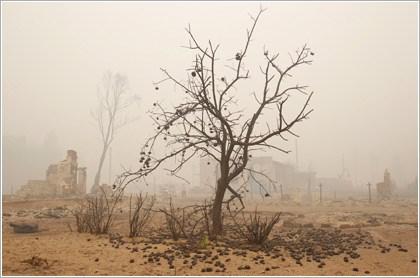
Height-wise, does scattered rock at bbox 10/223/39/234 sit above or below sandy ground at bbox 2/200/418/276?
below

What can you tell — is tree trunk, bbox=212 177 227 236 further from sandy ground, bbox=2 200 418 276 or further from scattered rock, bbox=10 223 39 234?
scattered rock, bbox=10 223 39 234

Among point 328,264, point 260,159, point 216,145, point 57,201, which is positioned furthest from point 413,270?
point 260,159

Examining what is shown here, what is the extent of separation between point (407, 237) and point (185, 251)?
6066 mm

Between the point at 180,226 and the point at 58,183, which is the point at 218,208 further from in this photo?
the point at 58,183

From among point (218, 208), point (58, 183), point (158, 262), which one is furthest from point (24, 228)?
point (58, 183)

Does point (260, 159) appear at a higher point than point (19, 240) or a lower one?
higher

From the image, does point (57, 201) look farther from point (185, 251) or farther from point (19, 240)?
point (185, 251)

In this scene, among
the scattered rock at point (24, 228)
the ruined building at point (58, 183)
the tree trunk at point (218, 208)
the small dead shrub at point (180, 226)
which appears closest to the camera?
the small dead shrub at point (180, 226)

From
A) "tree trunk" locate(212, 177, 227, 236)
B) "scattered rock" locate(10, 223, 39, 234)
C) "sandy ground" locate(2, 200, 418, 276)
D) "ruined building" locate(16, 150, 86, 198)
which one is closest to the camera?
"sandy ground" locate(2, 200, 418, 276)

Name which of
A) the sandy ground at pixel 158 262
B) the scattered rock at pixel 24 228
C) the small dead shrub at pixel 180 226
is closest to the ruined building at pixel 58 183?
the scattered rock at pixel 24 228

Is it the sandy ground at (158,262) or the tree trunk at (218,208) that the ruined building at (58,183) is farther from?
the tree trunk at (218,208)

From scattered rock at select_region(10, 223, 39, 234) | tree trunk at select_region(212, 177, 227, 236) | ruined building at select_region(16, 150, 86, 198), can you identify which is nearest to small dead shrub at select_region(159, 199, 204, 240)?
tree trunk at select_region(212, 177, 227, 236)

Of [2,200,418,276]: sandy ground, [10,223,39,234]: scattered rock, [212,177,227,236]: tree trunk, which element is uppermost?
[212,177,227,236]: tree trunk

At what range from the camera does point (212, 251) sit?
6.56 m
